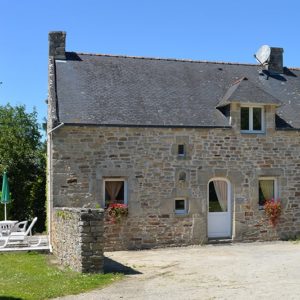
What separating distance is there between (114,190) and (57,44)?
19.9 ft

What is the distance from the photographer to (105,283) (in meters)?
9.88

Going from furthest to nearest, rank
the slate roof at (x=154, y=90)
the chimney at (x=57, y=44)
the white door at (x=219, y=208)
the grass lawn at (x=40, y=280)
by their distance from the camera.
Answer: the chimney at (x=57, y=44) → the white door at (x=219, y=208) → the slate roof at (x=154, y=90) → the grass lawn at (x=40, y=280)

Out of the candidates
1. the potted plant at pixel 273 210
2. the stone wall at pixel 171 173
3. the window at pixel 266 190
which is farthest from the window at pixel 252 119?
the potted plant at pixel 273 210

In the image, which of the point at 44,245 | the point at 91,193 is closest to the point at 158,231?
the point at 91,193

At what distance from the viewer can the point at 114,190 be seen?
1555cm

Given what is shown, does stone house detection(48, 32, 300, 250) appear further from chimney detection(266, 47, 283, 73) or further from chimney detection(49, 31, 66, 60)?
chimney detection(266, 47, 283, 73)

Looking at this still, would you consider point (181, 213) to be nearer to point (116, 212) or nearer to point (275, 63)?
point (116, 212)

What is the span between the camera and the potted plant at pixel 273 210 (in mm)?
16609

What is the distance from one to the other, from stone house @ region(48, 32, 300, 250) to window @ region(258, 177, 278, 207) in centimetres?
3

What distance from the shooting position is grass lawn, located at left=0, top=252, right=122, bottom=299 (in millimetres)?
8883

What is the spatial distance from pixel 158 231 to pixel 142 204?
1.01 metres

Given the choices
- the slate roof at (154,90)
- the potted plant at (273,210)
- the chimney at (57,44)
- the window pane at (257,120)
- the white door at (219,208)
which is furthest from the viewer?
the chimney at (57,44)

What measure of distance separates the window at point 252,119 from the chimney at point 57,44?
678 cm

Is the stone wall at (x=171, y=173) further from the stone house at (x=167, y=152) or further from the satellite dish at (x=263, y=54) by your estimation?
the satellite dish at (x=263, y=54)
